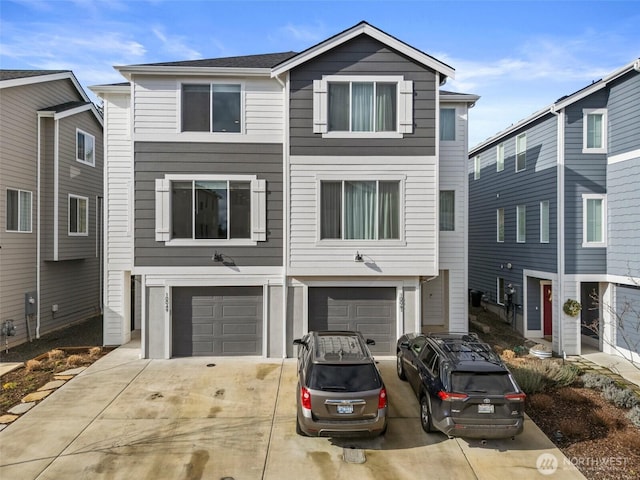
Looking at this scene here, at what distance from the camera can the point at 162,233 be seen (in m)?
11.8

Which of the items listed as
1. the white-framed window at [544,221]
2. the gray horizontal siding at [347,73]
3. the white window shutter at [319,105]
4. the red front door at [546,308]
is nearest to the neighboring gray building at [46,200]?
the gray horizontal siding at [347,73]

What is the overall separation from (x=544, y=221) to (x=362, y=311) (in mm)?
8070

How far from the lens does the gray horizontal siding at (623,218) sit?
40.5 feet

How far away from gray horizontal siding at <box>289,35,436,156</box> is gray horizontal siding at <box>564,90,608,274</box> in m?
5.62

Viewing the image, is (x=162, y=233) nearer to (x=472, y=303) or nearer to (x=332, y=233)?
(x=332, y=233)

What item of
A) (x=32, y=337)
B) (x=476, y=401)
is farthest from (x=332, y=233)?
(x=32, y=337)

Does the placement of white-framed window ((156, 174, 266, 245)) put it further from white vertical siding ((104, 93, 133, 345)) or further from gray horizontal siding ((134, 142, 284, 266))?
white vertical siding ((104, 93, 133, 345))

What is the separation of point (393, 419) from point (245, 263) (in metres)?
6.10

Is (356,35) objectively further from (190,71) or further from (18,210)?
(18,210)

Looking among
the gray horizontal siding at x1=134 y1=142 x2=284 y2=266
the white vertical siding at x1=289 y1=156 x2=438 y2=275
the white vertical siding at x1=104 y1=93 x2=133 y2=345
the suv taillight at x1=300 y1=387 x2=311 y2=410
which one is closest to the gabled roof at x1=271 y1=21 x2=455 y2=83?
the gray horizontal siding at x1=134 y1=142 x2=284 y2=266

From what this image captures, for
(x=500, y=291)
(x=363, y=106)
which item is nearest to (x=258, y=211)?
(x=363, y=106)

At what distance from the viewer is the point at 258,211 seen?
1192 centimetres

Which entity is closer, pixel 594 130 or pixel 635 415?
pixel 635 415

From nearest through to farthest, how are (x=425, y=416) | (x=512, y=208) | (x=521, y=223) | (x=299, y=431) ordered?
(x=299, y=431) < (x=425, y=416) < (x=521, y=223) < (x=512, y=208)
